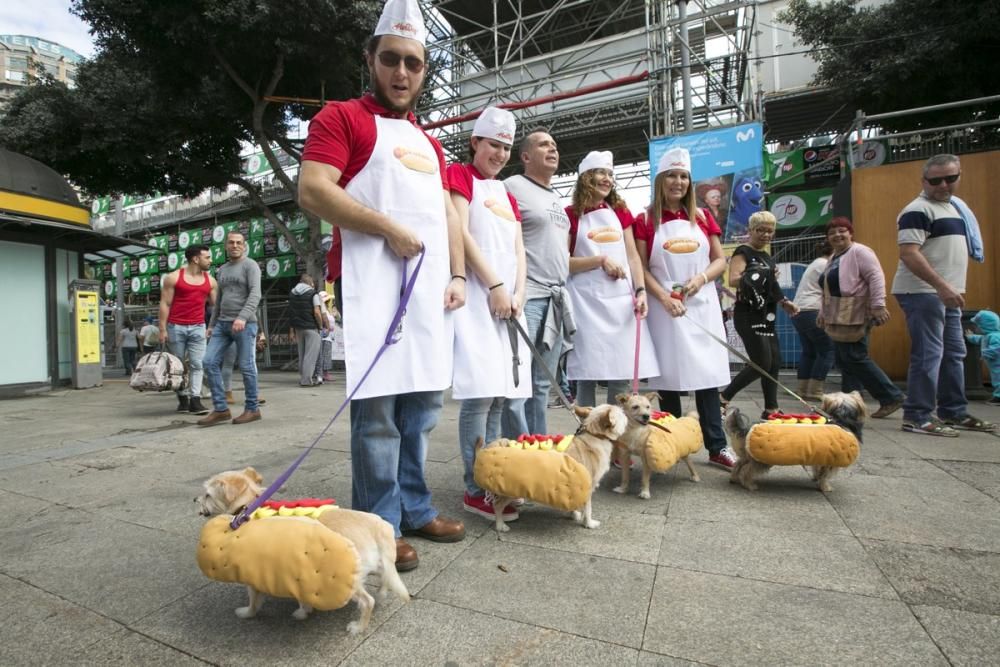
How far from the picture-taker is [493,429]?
2.83 metres

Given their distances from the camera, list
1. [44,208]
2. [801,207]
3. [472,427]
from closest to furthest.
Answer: [472,427] → [44,208] → [801,207]

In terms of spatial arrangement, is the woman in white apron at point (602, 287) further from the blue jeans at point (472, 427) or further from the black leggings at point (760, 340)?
the black leggings at point (760, 340)

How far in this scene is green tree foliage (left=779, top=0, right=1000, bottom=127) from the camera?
12336mm

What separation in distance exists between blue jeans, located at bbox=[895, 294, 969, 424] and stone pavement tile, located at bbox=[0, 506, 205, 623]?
5165 mm

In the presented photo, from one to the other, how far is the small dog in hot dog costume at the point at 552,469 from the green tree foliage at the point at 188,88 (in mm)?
11053

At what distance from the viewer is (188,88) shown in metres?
12.7

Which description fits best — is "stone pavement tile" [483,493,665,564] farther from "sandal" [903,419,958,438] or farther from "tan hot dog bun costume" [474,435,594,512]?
"sandal" [903,419,958,438]

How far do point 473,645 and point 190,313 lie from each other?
5902 millimetres

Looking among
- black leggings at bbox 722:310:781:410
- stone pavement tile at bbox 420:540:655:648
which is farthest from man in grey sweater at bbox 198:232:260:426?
black leggings at bbox 722:310:781:410

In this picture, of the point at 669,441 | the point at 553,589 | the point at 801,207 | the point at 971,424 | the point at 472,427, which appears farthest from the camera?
the point at 801,207

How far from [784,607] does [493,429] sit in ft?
5.07

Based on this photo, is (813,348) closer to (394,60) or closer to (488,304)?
(488,304)

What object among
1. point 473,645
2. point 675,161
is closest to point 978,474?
point 675,161

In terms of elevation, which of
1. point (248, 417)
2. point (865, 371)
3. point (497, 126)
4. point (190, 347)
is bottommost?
point (248, 417)
